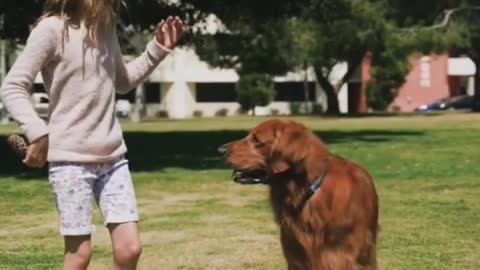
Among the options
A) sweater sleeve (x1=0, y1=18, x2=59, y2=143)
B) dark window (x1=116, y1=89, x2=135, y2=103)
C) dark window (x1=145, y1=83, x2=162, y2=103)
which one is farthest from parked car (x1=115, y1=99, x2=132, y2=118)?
sweater sleeve (x1=0, y1=18, x2=59, y2=143)

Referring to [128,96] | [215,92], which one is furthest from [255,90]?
[128,96]

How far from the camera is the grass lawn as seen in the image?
8922 mm

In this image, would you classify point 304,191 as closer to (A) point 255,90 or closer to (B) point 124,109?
(A) point 255,90

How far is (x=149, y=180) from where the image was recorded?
16.8 metres

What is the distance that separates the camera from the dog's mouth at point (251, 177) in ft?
18.3

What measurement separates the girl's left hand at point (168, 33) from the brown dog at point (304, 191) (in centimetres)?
72

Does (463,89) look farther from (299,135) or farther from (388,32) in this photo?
(299,135)

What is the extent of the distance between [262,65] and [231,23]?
125 ft

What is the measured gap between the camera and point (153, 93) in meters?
82.4

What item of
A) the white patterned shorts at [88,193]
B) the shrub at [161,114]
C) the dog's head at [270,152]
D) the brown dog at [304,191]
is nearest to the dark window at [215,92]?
the shrub at [161,114]

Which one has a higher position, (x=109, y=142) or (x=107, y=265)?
(x=109, y=142)

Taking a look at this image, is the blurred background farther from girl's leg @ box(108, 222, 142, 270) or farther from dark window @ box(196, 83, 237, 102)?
girl's leg @ box(108, 222, 142, 270)

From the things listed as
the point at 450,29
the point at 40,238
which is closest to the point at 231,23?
the point at 40,238

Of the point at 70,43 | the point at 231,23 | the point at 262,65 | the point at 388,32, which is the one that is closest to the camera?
the point at 70,43
